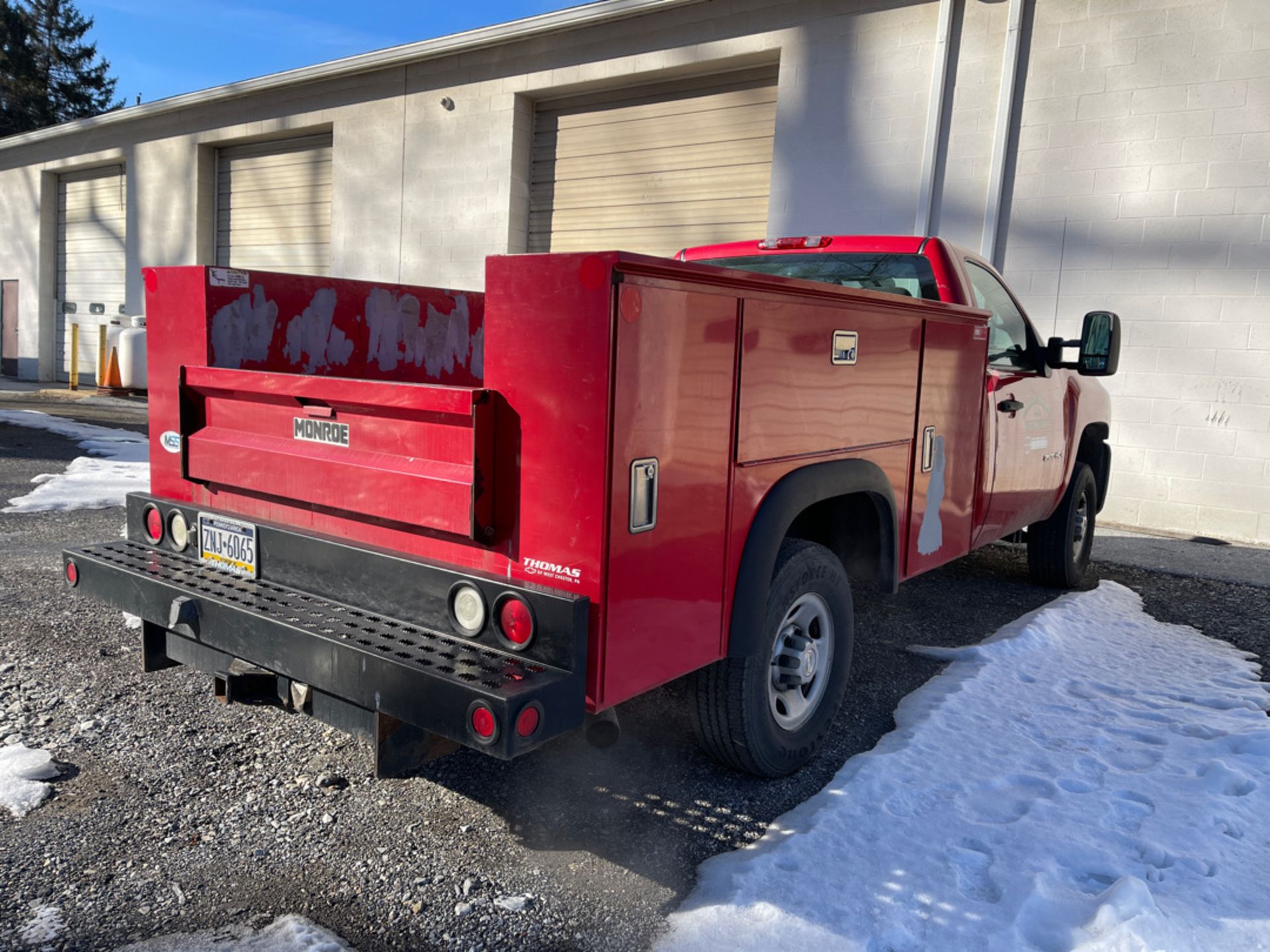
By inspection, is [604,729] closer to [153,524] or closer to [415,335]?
[153,524]

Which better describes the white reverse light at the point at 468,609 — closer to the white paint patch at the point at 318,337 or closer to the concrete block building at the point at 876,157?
the white paint patch at the point at 318,337

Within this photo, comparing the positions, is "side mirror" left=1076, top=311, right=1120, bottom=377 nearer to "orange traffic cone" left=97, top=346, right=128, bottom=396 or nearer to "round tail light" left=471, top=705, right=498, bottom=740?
"round tail light" left=471, top=705, right=498, bottom=740

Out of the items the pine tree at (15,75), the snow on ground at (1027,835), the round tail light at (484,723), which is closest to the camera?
the round tail light at (484,723)

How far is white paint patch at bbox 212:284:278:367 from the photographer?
3.20 meters

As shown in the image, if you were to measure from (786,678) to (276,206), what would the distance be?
15267 mm

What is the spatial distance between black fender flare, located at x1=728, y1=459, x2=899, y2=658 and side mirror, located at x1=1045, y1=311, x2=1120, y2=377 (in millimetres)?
2194

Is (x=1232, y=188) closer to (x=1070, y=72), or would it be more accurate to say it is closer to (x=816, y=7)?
(x=1070, y=72)

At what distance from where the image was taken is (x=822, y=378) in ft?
9.68

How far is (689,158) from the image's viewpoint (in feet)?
36.3

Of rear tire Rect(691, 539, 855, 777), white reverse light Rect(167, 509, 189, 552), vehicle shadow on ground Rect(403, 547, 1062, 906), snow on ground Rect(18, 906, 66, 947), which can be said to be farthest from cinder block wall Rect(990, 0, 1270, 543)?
snow on ground Rect(18, 906, 66, 947)

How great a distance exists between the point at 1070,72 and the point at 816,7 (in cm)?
275

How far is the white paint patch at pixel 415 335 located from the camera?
395 centimetres

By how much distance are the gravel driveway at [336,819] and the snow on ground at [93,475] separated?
2.61 metres

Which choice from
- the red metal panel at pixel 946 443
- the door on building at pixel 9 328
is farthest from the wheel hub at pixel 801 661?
the door on building at pixel 9 328
